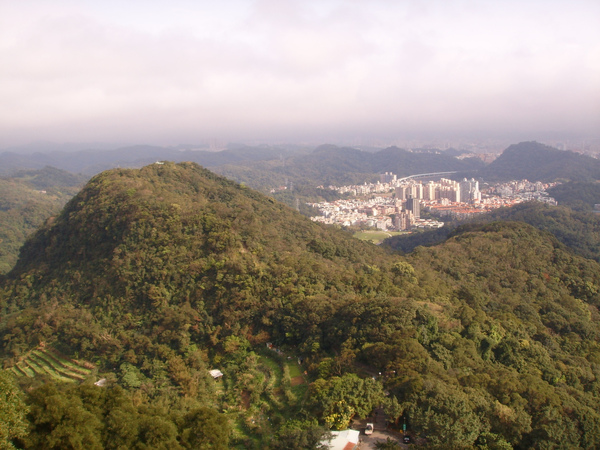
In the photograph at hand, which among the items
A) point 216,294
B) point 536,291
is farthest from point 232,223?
point 536,291

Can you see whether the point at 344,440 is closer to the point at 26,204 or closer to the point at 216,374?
the point at 216,374

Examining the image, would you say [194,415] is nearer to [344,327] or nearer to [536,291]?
[344,327]

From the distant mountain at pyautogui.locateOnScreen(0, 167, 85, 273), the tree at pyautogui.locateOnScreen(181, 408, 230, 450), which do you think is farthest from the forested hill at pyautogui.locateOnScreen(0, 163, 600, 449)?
the distant mountain at pyautogui.locateOnScreen(0, 167, 85, 273)

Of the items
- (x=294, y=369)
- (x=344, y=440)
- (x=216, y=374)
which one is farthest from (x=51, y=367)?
(x=344, y=440)

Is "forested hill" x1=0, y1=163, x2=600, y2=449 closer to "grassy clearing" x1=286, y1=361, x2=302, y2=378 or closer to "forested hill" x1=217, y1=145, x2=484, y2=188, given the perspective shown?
"grassy clearing" x1=286, y1=361, x2=302, y2=378

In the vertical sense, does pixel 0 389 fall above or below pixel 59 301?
above

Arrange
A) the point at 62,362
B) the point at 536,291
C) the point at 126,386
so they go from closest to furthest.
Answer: the point at 126,386, the point at 62,362, the point at 536,291

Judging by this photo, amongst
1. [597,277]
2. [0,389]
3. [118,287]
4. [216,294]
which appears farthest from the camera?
[597,277]
